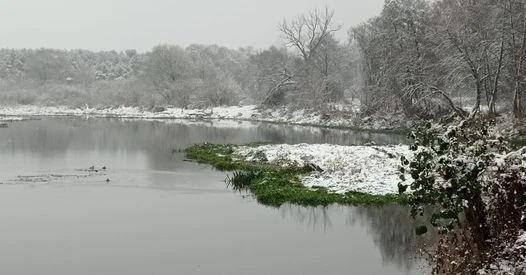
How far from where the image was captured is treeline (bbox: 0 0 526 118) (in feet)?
118

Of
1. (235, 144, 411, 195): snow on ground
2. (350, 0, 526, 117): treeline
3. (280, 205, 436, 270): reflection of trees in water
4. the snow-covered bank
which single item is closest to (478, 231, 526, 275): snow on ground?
(280, 205, 436, 270): reflection of trees in water

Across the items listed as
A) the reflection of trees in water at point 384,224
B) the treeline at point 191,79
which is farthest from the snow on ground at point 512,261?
the treeline at point 191,79

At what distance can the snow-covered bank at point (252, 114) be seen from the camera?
52.6m

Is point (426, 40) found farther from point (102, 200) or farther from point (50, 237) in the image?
point (50, 237)

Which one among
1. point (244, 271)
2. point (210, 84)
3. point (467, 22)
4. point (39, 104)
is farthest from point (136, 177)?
point (39, 104)

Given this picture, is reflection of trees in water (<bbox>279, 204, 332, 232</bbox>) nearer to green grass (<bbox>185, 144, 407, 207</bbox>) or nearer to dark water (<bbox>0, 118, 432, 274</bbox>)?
dark water (<bbox>0, 118, 432, 274</bbox>)

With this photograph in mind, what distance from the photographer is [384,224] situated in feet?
48.9

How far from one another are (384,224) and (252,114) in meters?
60.2

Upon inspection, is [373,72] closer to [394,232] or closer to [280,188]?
[280,188]

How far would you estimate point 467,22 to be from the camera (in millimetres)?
36188

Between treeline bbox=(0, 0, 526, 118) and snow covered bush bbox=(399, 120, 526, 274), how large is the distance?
5.11 meters

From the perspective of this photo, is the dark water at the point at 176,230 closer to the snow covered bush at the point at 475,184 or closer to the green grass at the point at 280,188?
the green grass at the point at 280,188

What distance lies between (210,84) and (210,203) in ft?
231

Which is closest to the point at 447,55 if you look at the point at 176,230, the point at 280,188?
the point at 280,188
